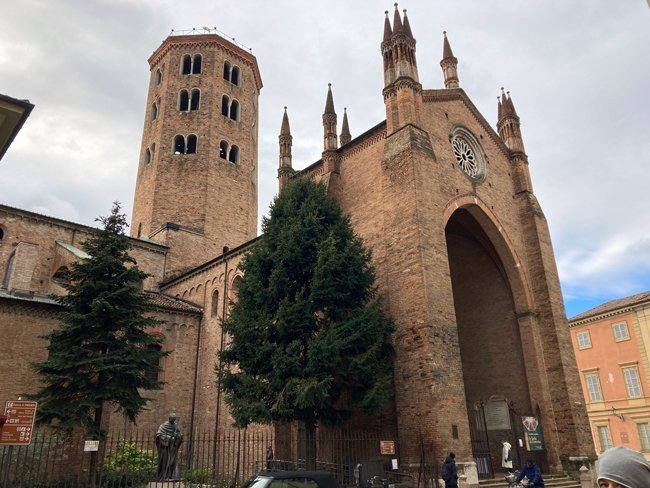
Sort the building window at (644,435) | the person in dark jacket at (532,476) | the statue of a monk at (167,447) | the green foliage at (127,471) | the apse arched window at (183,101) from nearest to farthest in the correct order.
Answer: the person in dark jacket at (532,476) → the green foliage at (127,471) → the statue of a monk at (167,447) → the building window at (644,435) → the apse arched window at (183,101)

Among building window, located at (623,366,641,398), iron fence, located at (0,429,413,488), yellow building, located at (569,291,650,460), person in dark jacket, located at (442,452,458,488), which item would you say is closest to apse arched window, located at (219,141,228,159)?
iron fence, located at (0,429,413,488)

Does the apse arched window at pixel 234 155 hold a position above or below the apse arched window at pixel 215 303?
above

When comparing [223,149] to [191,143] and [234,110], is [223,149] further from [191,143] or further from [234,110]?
[234,110]

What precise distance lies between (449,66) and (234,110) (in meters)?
15.3

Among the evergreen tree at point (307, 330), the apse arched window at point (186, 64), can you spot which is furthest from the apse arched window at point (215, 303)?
the apse arched window at point (186, 64)

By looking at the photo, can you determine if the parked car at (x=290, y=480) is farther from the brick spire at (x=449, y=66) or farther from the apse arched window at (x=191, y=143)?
the apse arched window at (x=191, y=143)

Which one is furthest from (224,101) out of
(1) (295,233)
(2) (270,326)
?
(2) (270,326)

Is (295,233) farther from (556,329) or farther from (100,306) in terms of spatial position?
(556,329)

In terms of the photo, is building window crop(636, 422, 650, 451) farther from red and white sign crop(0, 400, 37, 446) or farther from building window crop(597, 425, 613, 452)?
red and white sign crop(0, 400, 37, 446)

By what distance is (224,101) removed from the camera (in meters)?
33.4

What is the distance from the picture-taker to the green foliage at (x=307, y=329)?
13.6 metres

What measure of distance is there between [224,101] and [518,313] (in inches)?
Answer: 890

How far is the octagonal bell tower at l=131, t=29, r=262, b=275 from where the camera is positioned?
29766mm

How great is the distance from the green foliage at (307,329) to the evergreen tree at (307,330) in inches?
1.1
